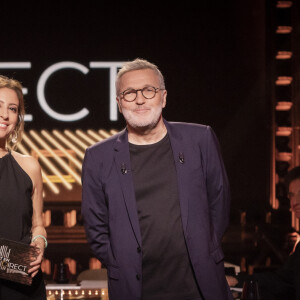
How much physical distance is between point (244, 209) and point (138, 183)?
6.54 metres

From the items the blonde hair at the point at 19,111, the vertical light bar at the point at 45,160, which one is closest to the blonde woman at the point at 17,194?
the blonde hair at the point at 19,111

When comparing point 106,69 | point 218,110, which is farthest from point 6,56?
point 218,110

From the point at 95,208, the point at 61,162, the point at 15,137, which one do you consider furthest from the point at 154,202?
the point at 61,162

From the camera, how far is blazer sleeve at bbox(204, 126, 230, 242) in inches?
87.0

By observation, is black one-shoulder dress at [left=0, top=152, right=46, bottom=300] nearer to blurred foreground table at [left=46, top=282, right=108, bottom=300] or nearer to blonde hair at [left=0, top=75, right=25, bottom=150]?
blonde hair at [left=0, top=75, right=25, bottom=150]

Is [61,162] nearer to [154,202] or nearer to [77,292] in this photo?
[77,292]

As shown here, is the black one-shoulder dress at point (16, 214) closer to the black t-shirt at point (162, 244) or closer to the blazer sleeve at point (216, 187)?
the black t-shirt at point (162, 244)

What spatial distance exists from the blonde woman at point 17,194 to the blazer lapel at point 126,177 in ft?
1.21

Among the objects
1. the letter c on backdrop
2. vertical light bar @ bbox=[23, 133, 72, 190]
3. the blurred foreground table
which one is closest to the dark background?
the letter c on backdrop

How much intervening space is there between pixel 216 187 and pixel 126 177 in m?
0.37

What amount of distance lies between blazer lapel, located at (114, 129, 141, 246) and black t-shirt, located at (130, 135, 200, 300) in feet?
0.09

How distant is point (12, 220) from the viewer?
213cm

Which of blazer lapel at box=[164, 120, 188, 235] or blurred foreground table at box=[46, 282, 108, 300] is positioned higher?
blazer lapel at box=[164, 120, 188, 235]

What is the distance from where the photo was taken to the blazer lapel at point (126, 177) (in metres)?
2.09
